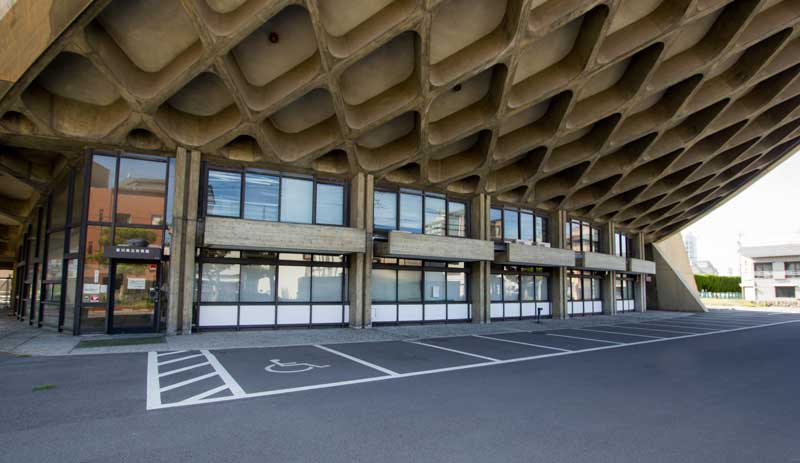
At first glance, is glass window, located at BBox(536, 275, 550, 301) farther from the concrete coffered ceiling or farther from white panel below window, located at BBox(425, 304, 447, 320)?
white panel below window, located at BBox(425, 304, 447, 320)

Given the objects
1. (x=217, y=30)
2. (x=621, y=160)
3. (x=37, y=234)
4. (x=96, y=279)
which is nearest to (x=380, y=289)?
(x=96, y=279)

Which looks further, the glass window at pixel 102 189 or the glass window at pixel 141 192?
the glass window at pixel 141 192

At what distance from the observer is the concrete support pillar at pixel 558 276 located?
24.2 metres

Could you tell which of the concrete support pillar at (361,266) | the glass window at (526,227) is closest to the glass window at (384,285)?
the concrete support pillar at (361,266)

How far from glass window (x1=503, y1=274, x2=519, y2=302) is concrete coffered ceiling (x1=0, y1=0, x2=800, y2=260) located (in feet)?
15.5

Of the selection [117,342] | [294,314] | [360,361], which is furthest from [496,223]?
[117,342]

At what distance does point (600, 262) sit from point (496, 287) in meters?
8.28

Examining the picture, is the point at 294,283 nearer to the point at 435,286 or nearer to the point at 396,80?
the point at 435,286

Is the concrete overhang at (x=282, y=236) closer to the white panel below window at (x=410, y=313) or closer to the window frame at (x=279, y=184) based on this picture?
the window frame at (x=279, y=184)

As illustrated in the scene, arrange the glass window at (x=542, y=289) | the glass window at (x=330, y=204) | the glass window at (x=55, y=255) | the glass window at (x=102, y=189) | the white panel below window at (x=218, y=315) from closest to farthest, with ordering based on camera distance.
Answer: the glass window at (x=102, y=189) < the white panel below window at (x=218, y=315) < the glass window at (x=55, y=255) < the glass window at (x=330, y=204) < the glass window at (x=542, y=289)

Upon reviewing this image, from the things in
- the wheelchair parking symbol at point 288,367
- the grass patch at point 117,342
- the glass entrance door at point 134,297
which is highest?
the glass entrance door at point 134,297

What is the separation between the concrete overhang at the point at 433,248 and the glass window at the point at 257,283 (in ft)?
14.1

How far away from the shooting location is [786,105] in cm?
2159

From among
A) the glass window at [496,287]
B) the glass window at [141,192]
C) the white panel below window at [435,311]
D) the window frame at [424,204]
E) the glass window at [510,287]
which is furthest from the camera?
the glass window at [510,287]
